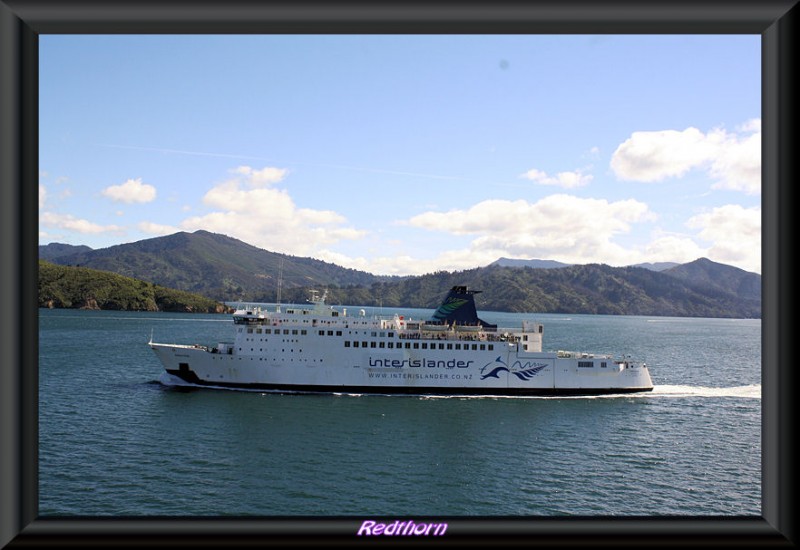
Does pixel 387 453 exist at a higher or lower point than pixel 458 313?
lower

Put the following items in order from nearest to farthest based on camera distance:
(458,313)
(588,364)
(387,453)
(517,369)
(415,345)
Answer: (387,453) < (415,345) < (517,369) < (588,364) < (458,313)

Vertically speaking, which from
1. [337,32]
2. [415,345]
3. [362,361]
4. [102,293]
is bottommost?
[362,361]

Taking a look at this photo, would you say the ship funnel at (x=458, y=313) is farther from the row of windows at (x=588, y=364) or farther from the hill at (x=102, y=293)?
the hill at (x=102, y=293)

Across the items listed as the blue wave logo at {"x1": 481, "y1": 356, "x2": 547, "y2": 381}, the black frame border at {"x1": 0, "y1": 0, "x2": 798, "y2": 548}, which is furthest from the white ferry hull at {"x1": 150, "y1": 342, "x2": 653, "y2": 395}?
the black frame border at {"x1": 0, "y1": 0, "x2": 798, "y2": 548}

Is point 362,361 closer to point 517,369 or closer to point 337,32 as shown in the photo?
point 517,369

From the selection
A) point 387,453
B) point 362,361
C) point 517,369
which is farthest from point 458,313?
point 387,453

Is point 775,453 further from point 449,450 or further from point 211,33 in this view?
point 449,450
